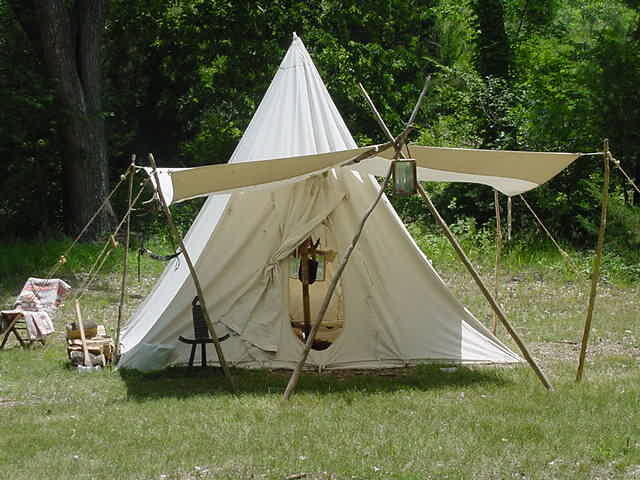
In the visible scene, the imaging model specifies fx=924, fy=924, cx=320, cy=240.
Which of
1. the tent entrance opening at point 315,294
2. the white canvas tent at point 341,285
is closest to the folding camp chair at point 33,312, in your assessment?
the white canvas tent at point 341,285

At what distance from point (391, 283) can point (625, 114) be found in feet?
24.8

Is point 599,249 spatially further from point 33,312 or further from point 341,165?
point 33,312

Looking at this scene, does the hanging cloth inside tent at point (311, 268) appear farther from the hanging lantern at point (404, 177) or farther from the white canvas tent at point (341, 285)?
the hanging lantern at point (404, 177)

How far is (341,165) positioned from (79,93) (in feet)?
29.9

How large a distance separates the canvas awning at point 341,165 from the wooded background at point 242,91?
649cm

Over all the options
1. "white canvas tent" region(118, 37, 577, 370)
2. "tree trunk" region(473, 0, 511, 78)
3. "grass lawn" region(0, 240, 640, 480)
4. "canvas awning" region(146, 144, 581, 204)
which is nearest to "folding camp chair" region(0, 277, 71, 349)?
"grass lawn" region(0, 240, 640, 480)

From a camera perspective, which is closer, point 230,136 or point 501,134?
point 501,134

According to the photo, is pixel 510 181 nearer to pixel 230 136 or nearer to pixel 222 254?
pixel 222 254

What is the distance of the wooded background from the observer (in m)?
14.1

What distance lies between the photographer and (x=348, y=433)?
5.64m

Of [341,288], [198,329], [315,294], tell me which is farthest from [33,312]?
[341,288]

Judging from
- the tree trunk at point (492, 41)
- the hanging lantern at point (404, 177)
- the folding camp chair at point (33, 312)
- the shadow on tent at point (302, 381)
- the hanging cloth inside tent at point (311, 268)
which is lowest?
the shadow on tent at point (302, 381)

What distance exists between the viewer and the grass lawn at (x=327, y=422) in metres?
5.03

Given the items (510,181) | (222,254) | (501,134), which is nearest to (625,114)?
(501,134)
